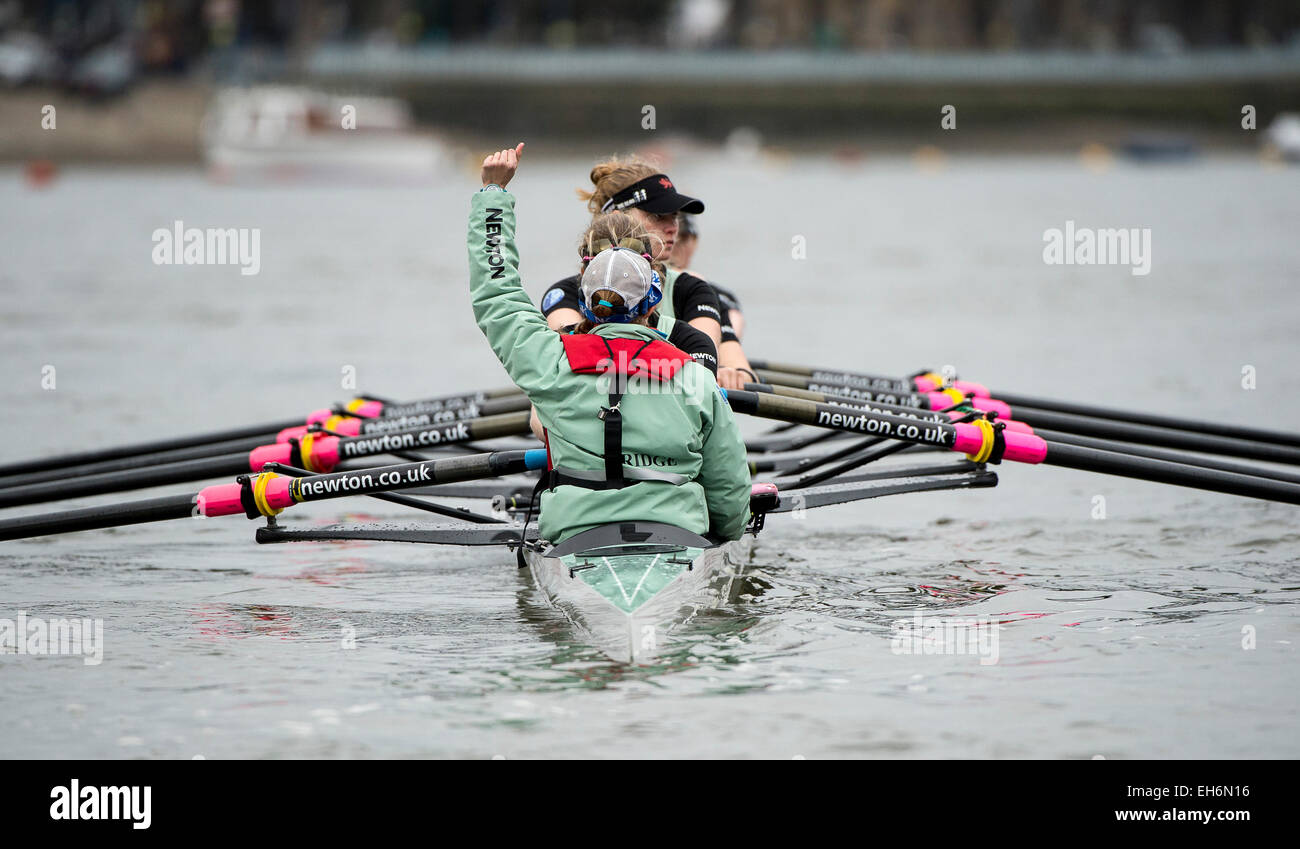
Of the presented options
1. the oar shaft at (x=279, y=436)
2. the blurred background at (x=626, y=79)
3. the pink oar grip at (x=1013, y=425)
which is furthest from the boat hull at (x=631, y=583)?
the blurred background at (x=626, y=79)

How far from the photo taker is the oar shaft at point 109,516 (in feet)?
29.3

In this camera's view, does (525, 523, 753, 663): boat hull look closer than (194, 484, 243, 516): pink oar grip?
Yes

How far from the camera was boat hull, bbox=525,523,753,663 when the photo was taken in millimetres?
7621

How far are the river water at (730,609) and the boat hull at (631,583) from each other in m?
0.16

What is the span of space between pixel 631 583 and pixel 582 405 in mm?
819

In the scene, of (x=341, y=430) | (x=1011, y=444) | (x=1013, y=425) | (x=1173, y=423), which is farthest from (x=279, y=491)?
(x=1173, y=423)

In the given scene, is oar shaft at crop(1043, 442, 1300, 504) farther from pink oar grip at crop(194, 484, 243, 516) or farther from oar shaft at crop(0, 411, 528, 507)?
pink oar grip at crop(194, 484, 243, 516)

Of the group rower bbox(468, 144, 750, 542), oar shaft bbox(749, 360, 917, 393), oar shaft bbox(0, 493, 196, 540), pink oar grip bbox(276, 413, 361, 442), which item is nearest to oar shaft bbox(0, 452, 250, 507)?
oar shaft bbox(0, 493, 196, 540)

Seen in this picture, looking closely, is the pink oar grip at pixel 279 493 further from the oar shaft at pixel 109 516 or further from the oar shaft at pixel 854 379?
the oar shaft at pixel 854 379

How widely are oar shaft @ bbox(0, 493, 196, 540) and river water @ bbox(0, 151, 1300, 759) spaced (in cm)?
44
